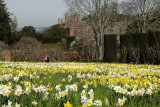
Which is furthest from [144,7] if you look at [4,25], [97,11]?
[4,25]

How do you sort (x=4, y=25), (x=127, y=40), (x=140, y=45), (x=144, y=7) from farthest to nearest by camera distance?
(x=4, y=25) < (x=144, y=7) < (x=127, y=40) < (x=140, y=45)

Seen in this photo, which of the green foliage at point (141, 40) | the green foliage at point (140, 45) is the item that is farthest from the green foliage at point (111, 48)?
the green foliage at point (141, 40)

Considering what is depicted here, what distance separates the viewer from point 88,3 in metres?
17.7

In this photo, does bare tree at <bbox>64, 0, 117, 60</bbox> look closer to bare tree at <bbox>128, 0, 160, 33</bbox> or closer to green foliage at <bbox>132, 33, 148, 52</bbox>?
Answer: green foliage at <bbox>132, 33, 148, 52</bbox>

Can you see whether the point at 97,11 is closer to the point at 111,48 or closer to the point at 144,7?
the point at 111,48

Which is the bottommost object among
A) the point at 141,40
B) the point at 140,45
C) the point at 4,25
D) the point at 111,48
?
the point at 111,48

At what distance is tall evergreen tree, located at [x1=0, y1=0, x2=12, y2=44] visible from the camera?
36281 millimetres

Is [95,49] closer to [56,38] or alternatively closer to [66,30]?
[56,38]

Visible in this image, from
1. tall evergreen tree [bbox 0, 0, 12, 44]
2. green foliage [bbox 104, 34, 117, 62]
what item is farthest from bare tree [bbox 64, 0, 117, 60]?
tall evergreen tree [bbox 0, 0, 12, 44]

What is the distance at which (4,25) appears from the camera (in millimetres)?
36844

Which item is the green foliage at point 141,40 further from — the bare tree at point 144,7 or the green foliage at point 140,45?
the bare tree at point 144,7

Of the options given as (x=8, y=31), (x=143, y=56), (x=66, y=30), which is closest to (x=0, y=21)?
(x=8, y=31)

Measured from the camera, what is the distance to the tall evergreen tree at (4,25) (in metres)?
36.3

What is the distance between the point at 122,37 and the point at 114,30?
4.69 metres
